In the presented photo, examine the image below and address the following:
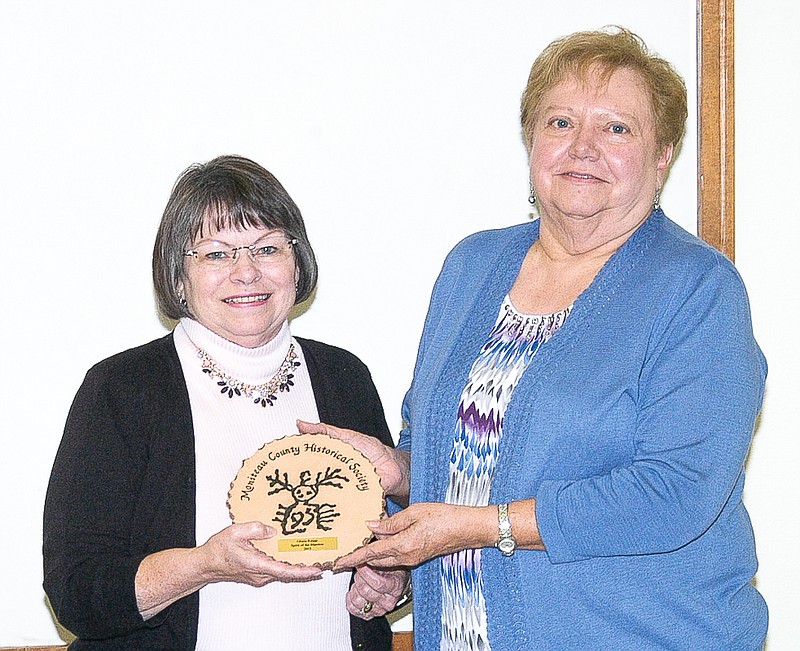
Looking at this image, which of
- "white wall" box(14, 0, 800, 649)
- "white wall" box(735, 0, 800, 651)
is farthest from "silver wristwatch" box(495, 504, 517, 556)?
"white wall" box(735, 0, 800, 651)

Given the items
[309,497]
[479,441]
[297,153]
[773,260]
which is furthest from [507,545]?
[773,260]

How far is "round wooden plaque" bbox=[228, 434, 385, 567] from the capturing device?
1.73 metres

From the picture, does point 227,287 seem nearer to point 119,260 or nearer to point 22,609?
point 119,260

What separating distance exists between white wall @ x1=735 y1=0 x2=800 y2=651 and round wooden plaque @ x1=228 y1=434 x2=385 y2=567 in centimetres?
117

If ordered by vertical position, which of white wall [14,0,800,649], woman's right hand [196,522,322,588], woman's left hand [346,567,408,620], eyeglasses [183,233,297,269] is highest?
A: white wall [14,0,800,649]

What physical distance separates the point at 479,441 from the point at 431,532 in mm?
198

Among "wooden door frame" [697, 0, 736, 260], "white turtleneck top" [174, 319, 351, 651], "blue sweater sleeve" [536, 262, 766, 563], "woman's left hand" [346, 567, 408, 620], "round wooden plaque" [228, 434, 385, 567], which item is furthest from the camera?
"wooden door frame" [697, 0, 736, 260]

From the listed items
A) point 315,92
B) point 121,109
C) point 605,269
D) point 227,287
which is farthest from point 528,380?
point 121,109

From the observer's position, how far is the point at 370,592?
1946 mm

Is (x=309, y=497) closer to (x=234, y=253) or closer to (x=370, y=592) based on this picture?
(x=370, y=592)

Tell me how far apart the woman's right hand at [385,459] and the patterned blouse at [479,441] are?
0.66ft

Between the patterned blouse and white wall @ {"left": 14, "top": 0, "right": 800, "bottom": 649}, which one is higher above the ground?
white wall @ {"left": 14, "top": 0, "right": 800, "bottom": 649}

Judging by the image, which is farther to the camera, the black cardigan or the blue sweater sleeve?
the black cardigan

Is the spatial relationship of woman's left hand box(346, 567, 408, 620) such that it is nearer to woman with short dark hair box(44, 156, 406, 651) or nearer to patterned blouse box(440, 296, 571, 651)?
woman with short dark hair box(44, 156, 406, 651)
